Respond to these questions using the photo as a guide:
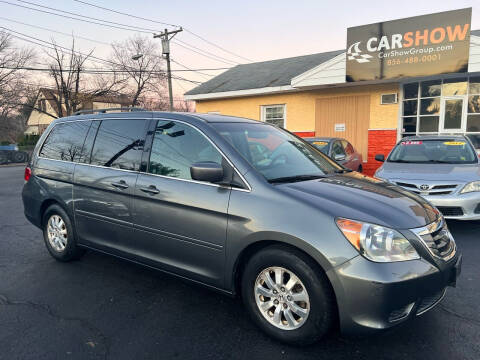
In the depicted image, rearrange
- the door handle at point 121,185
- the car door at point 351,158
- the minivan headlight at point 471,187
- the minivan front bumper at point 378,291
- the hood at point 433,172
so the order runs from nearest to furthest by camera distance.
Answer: the minivan front bumper at point 378,291, the door handle at point 121,185, the minivan headlight at point 471,187, the hood at point 433,172, the car door at point 351,158

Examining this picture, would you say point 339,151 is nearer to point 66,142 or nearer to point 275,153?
point 275,153

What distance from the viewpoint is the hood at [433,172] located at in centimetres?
553

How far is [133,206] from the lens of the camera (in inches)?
134

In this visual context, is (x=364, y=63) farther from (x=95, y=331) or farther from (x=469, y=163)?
(x=95, y=331)

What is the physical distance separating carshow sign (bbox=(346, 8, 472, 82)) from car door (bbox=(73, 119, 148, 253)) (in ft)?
31.9

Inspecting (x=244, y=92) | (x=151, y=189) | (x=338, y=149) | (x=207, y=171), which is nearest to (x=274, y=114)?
(x=244, y=92)

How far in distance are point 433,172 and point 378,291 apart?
171 inches

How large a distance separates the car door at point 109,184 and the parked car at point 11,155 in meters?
25.9

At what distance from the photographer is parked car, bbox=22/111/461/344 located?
2354 millimetres

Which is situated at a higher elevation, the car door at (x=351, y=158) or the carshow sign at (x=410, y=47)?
the carshow sign at (x=410, y=47)

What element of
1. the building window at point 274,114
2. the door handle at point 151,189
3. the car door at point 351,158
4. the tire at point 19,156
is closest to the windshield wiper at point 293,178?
the door handle at point 151,189

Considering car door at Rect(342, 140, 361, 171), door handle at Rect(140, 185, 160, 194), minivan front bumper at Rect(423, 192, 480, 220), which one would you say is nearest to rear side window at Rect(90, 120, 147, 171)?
door handle at Rect(140, 185, 160, 194)

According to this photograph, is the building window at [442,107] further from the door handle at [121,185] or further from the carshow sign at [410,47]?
the door handle at [121,185]

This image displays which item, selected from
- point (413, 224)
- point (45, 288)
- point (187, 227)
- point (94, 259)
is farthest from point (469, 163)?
point (45, 288)
